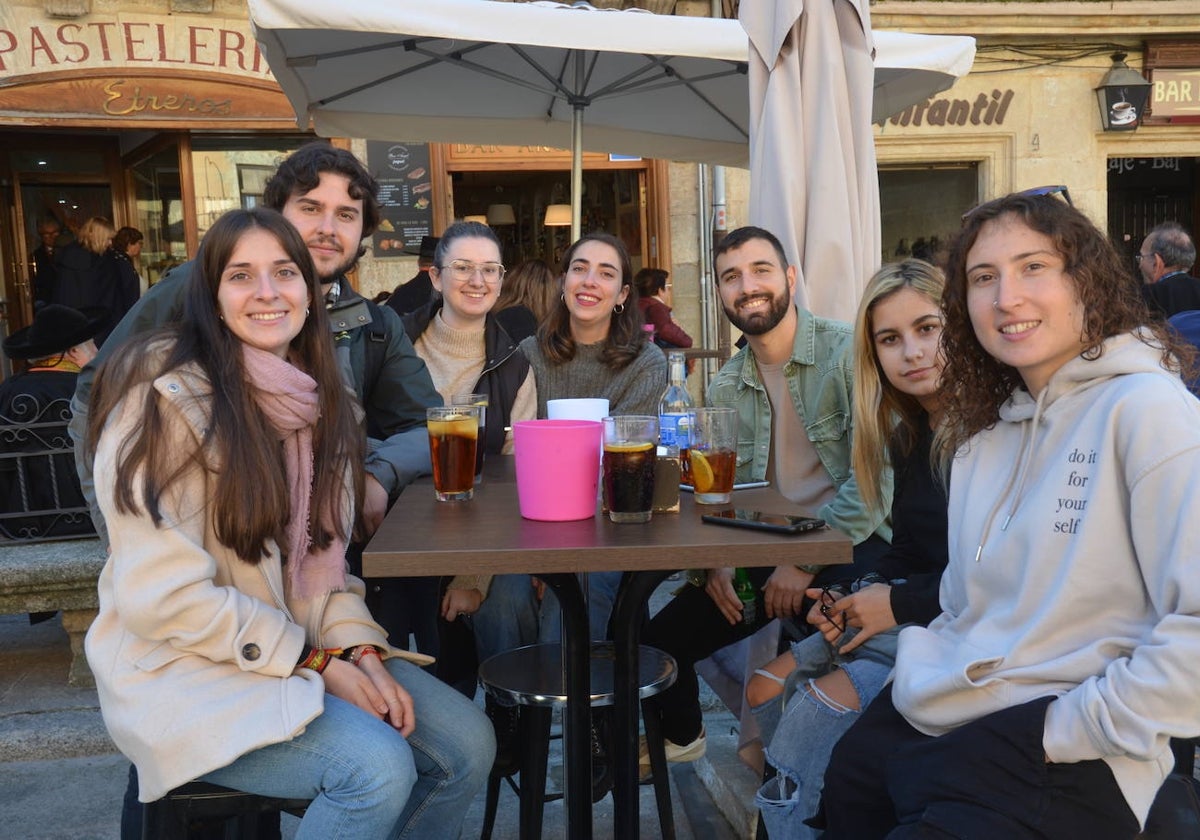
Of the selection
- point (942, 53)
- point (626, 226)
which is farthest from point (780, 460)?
point (626, 226)

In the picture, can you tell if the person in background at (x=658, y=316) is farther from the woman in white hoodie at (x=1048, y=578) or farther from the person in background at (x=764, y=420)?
the woman in white hoodie at (x=1048, y=578)

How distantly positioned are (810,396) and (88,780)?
2600mm

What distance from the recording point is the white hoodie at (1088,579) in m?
1.32

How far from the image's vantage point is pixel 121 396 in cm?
176

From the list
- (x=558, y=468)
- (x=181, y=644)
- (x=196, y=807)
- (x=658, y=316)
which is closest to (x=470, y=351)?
(x=558, y=468)

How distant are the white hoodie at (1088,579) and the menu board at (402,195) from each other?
6944mm

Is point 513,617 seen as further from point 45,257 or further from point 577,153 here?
point 45,257

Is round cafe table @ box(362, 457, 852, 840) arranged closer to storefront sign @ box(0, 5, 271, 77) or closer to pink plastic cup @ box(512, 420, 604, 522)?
pink plastic cup @ box(512, 420, 604, 522)

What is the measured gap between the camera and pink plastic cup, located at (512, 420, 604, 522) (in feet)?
5.74

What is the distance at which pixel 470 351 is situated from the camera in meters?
3.17

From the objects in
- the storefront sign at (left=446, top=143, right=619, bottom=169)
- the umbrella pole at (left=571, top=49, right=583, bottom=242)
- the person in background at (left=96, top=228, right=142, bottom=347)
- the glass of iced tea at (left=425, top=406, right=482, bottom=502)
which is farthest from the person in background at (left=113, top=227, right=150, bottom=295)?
the glass of iced tea at (left=425, top=406, right=482, bottom=502)

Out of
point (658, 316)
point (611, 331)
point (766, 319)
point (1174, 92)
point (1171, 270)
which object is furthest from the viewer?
point (1174, 92)

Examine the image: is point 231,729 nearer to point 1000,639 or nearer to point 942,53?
point 1000,639

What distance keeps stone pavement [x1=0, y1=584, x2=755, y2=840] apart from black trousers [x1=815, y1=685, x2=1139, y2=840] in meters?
1.37
